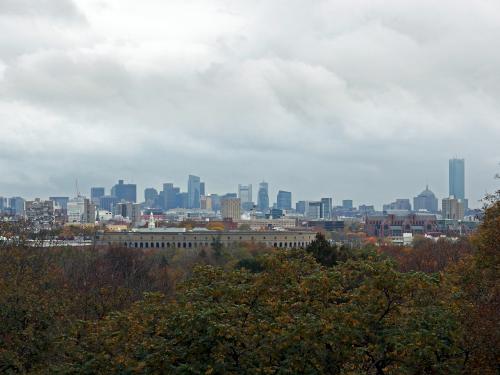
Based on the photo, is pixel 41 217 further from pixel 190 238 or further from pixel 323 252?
pixel 190 238

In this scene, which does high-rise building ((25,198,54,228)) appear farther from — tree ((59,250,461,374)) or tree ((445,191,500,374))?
tree ((445,191,500,374))

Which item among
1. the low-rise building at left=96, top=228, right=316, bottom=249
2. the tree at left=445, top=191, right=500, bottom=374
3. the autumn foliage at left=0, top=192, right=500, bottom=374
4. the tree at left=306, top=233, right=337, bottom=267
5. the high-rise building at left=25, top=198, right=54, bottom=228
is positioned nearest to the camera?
the tree at left=445, top=191, right=500, bottom=374

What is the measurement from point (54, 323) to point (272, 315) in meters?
8.45

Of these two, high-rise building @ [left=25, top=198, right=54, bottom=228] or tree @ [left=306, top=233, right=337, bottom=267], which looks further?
high-rise building @ [left=25, top=198, right=54, bottom=228]

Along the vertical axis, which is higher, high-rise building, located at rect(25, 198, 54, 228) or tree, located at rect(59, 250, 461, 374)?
high-rise building, located at rect(25, 198, 54, 228)

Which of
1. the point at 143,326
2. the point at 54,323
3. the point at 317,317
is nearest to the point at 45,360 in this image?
the point at 54,323

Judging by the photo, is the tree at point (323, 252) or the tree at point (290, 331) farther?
the tree at point (323, 252)

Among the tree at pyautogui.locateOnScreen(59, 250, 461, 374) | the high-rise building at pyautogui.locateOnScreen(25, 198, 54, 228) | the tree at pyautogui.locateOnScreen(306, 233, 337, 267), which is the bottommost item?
the tree at pyautogui.locateOnScreen(59, 250, 461, 374)

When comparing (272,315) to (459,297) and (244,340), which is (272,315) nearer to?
(244,340)

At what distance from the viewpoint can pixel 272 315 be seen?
83.7 feet

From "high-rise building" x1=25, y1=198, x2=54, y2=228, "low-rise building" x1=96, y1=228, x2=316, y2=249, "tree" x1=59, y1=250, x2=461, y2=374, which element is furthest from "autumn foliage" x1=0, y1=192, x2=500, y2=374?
"low-rise building" x1=96, y1=228, x2=316, y2=249

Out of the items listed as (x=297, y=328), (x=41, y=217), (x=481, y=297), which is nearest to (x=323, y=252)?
(x=41, y=217)

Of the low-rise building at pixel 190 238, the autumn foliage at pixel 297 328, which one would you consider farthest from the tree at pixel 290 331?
the low-rise building at pixel 190 238

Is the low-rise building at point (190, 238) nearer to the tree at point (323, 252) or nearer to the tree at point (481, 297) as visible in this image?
the tree at point (323, 252)
